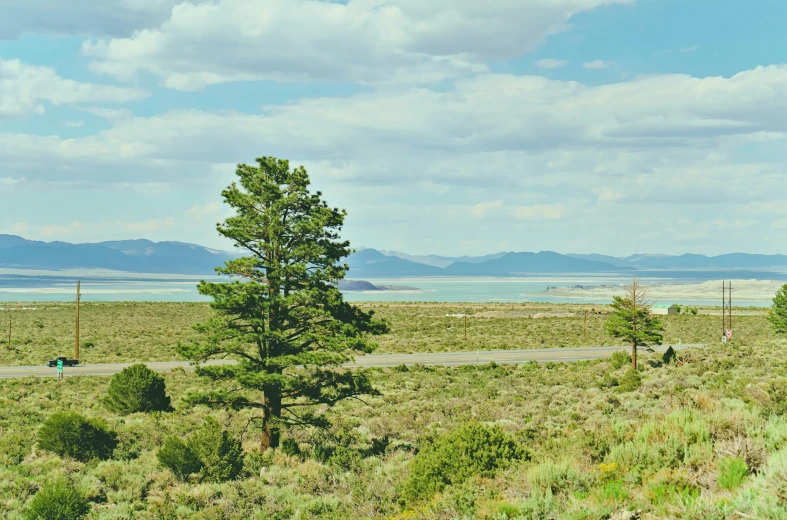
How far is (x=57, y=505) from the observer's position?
53.1 ft

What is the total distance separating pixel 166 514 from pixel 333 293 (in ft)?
28.0

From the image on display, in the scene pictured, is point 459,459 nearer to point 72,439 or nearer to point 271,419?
point 271,419

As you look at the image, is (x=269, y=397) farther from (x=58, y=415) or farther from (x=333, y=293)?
(x=58, y=415)

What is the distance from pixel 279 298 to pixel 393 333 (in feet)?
186

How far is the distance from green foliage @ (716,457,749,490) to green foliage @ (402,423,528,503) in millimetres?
4535

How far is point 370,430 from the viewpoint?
26438mm

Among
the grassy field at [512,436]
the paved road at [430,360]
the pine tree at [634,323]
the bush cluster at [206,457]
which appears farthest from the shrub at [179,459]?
the pine tree at [634,323]

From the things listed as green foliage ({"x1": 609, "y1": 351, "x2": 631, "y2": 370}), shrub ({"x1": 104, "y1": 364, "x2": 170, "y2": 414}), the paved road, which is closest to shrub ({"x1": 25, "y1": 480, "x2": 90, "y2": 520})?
shrub ({"x1": 104, "y1": 364, "x2": 170, "y2": 414})

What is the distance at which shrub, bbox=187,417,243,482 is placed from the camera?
19.5 metres

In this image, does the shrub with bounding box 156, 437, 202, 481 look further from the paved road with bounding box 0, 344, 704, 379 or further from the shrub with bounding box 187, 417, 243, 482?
the paved road with bounding box 0, 344, 704, 379

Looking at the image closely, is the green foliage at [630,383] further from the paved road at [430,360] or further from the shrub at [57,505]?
the shrub at [57,505]

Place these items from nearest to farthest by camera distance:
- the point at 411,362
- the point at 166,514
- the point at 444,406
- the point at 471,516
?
the point at 471,516 → the point at 166,514 → the point at 444,406 → the point at 411,362

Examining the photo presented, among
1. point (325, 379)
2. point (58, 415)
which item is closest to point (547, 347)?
point (325, 379)

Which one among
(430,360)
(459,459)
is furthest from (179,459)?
(430,360)
